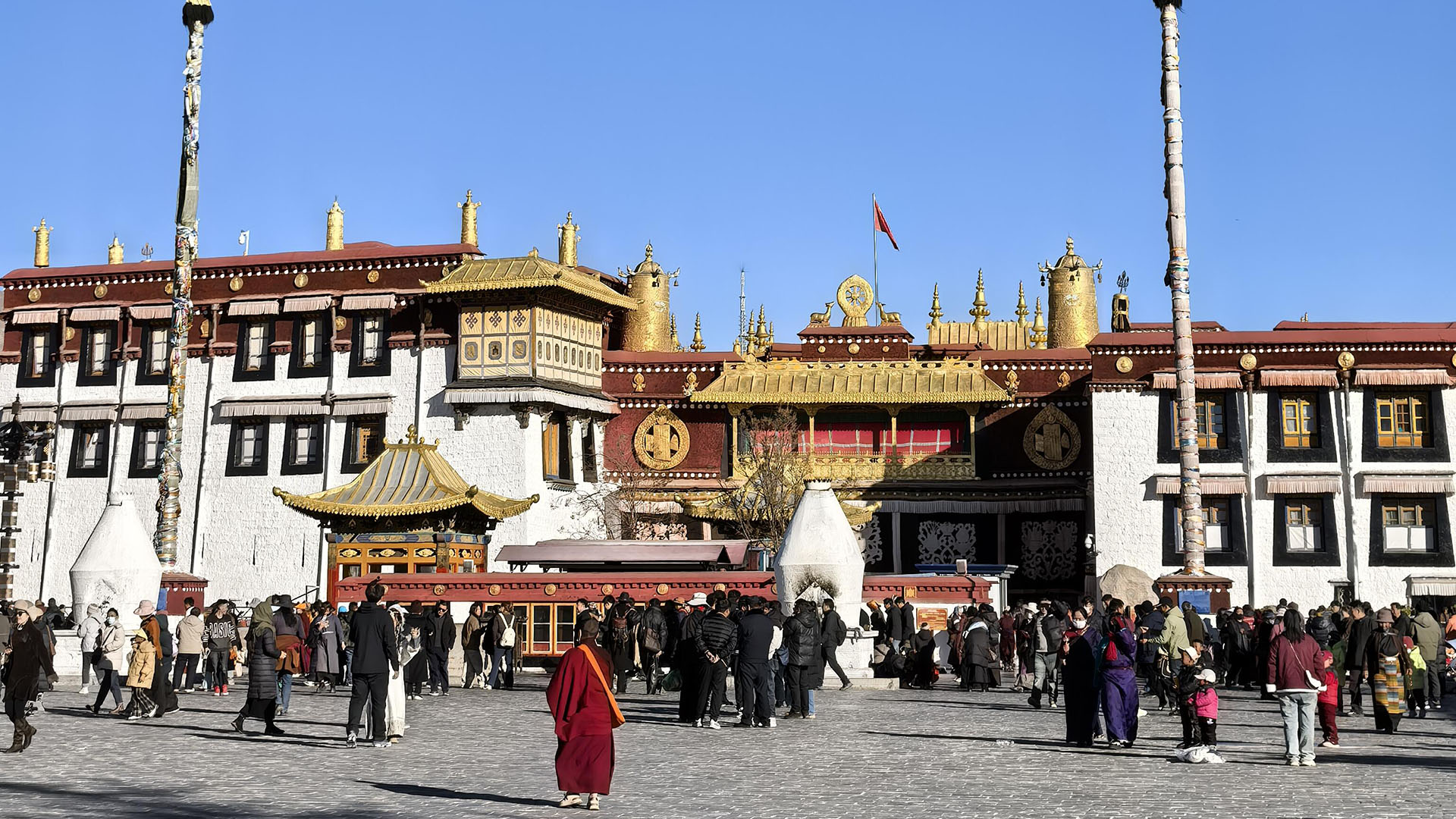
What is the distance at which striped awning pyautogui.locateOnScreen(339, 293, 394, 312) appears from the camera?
45.4 meters

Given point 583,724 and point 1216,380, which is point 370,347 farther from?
point 583,724

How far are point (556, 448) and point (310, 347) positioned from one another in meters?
7.63

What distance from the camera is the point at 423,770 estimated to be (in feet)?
47.2

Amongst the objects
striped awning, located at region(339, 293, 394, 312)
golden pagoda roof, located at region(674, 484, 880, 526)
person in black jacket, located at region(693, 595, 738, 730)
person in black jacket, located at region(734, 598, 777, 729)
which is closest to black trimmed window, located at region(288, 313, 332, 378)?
striped awning, located at region(339, 293, 394, 312)

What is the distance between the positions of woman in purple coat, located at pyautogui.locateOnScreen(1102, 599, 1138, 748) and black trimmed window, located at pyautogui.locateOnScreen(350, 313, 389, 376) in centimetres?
3215

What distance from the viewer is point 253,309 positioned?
153 ft

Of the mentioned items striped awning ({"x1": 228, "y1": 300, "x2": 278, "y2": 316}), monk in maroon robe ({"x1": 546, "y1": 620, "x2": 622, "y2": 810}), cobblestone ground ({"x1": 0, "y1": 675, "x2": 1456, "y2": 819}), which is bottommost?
cobblestone ground ({"x1": 0, "y1": 675, "x2": 1456, "y2": 819})

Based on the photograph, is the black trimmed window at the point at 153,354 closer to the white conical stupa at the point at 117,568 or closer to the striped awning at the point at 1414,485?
the white conical stupa at the point at 117,568

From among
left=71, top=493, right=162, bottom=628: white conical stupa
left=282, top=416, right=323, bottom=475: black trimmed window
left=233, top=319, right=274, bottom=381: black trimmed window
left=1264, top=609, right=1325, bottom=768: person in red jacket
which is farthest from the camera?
left=233, top=319, right=274, bottom=381: black trimmed window

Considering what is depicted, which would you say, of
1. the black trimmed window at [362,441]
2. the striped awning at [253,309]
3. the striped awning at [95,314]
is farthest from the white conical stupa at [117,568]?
the striped awning at [95,314]

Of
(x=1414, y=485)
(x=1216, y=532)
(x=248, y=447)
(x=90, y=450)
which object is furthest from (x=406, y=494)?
(x=1414, y=485)

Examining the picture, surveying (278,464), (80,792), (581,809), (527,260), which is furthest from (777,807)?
(278,464)

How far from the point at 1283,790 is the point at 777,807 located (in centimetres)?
420

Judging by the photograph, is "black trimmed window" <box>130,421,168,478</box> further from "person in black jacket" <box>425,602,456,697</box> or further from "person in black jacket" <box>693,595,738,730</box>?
"person in black jacket" <box>693,595,738,730</box>
